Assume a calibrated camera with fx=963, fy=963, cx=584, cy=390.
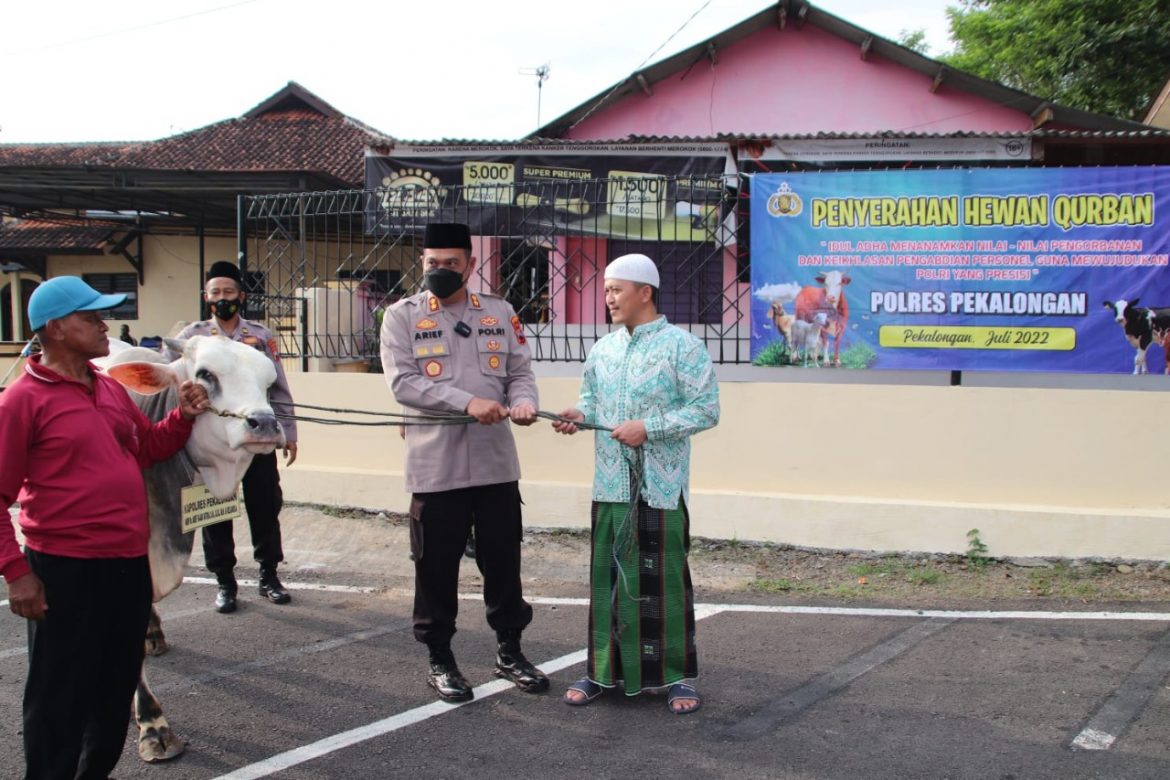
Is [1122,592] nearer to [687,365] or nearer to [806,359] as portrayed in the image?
[806,359]

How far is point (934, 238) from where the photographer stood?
268 inches

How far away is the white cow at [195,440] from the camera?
355 centimetres

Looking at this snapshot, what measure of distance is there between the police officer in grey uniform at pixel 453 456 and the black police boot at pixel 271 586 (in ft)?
6.04

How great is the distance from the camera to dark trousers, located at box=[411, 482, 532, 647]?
4.12 m

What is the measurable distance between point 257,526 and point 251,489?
0.75 feet

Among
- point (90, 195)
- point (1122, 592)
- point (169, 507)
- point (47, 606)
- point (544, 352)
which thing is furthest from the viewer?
point (90, 195)

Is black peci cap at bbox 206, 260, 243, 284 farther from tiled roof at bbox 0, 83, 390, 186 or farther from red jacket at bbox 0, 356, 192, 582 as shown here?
tiled roof at bbox 0, 83, 390, 186

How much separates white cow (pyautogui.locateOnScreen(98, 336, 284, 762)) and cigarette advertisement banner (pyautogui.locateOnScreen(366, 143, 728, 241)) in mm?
3785

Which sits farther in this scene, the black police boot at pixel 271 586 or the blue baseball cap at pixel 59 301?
the black police boot at pixel 271 586

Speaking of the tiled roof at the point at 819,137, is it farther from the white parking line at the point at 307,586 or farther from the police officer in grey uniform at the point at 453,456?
the police officer in grey uniform at the point at 453,456

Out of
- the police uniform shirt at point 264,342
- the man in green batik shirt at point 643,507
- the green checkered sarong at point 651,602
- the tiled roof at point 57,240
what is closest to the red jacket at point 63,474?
the man in green batik shirt at point 643,507

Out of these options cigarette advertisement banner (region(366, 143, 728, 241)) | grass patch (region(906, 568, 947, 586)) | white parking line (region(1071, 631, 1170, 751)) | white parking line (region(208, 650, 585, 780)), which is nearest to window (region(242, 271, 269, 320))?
cigarette advertisement banner (region(366, 143, 728, 241))

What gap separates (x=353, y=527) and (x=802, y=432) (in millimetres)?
3473

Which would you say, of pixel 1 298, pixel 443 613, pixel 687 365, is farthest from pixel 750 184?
pixel 1 298
